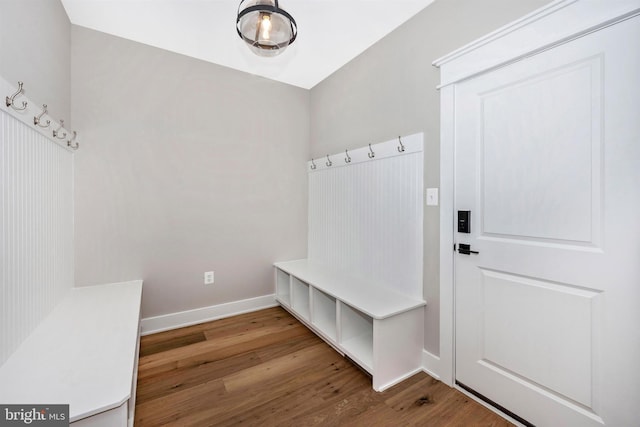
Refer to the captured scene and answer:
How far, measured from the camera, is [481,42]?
1.50 meters

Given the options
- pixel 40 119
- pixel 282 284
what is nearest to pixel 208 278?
pixel 282 284

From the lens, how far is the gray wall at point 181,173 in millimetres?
2119

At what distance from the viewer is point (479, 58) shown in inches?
59.9

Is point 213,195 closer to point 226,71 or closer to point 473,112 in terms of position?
point 226,71

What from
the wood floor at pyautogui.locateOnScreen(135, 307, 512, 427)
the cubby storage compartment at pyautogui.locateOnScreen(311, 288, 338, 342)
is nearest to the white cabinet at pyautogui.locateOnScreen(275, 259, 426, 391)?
the cubby storage compartment at pyautogui.locateOnScreen(311, 288, 338, 342)

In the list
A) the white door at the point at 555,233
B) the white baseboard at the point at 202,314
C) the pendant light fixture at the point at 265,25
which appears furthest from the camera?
the white baseboard at the point at 202,314

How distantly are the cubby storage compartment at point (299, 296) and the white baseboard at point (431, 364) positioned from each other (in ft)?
3.46

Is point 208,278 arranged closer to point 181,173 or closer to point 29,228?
point 181,173

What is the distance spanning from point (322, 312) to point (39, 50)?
2493 millimetres

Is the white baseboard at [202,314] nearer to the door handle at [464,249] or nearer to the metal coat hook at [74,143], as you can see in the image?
the metal coat hook at [74,143]

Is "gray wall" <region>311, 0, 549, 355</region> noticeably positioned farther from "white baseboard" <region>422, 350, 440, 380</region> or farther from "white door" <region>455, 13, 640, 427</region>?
"white door" <region>455, 13, 640, 427</region>

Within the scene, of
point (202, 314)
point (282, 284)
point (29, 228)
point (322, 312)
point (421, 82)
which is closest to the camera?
point (29, 228)

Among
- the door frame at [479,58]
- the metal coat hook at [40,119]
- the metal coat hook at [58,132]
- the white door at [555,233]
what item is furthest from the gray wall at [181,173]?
the white door at [555,233]

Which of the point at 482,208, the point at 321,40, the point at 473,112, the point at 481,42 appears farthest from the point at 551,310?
the point at 321,40
